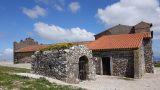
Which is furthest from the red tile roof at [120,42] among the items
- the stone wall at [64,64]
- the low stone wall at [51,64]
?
the low stone wall at [51,64]

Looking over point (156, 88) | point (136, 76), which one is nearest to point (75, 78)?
point (156, 88)

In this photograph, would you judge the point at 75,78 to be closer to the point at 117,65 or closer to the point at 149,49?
the point at 117,65

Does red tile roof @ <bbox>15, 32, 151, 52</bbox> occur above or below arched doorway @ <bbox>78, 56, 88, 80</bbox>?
above

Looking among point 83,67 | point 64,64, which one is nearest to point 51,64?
point 64,64

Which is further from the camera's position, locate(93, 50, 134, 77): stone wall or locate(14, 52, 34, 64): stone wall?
locate(14, 52, 34, 64): stone wall

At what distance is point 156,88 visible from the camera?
21.6m

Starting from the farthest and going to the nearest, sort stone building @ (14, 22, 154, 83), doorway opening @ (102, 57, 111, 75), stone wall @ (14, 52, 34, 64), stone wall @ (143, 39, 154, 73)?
1. stone wall @ (14, 52, 34, 64)
2. stone wall @ (143, 39, 154, 73)
3. doorway opening @ (102, 57, 111, 75)
4. stone building @ (14, 22, 154, 83)

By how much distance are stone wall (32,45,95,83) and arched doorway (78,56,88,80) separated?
0.92 feet

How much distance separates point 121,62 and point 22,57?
25.9 metres

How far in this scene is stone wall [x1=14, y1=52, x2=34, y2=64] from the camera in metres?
51.0

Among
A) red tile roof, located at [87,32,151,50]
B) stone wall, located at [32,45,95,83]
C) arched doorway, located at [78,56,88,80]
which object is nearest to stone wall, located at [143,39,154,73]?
red tile roof, located at [87,32,151,50]

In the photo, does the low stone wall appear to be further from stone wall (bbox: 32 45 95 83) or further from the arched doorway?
the arched doorway

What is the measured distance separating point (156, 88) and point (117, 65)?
10288 mm

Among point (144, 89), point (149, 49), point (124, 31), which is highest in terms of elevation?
point (124, 31)
